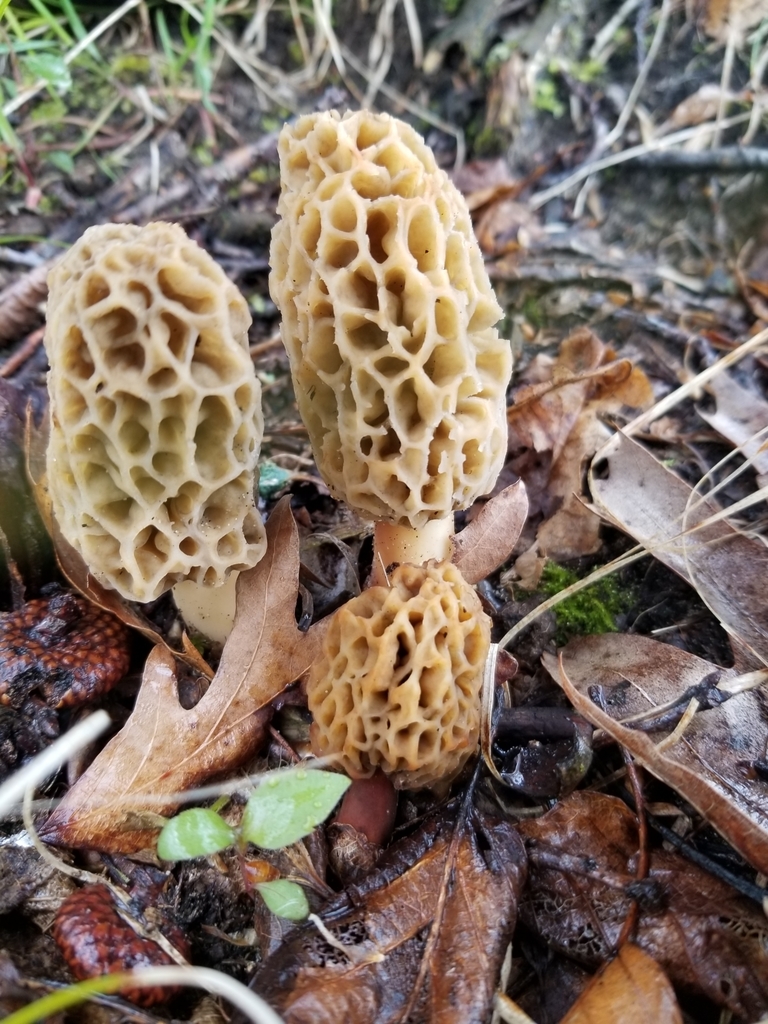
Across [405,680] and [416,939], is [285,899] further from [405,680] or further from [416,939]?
[405,680]

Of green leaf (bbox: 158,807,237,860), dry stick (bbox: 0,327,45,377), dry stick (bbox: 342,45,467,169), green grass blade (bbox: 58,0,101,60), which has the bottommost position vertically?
green leaf (bbox: 158,807,237,860)

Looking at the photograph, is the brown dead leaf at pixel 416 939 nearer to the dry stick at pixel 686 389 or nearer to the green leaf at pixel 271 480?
the green leaf at pixel 271 480

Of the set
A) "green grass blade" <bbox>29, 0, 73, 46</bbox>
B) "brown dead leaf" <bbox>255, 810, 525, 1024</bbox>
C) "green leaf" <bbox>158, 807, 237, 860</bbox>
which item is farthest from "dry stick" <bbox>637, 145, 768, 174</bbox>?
"green leaf" <bbox>158, 807, 237, 860</bbox>

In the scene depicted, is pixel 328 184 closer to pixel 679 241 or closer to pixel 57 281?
pixel 57 281

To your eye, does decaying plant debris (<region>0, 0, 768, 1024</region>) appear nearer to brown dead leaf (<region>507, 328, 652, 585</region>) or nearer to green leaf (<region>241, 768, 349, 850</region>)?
brown dead leaf (<region>507, 328, 652, 585</region>)

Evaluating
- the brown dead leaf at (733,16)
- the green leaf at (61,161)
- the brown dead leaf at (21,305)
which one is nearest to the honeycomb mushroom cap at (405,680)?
the brown dead leaf at (21,305)

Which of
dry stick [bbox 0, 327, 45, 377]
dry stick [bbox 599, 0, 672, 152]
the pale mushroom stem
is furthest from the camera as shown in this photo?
dry stick [bbox 599, 0, 672, 152]

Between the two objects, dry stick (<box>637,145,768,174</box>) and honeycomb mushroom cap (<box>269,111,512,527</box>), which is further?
dry stick (<box>637,145,768,174</box>)
